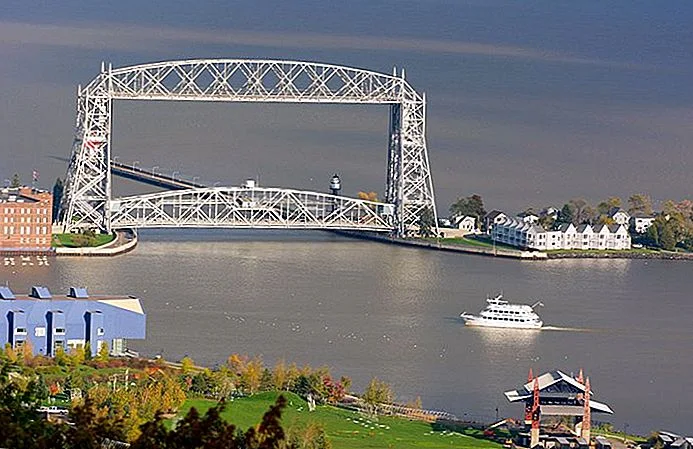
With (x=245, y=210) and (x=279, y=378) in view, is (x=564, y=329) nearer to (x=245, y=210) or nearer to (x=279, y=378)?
(x=279, y=378)

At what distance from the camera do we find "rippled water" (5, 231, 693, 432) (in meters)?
9.63

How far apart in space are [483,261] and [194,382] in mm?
9062

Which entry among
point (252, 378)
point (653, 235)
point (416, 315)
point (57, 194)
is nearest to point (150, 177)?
point (57, 194)

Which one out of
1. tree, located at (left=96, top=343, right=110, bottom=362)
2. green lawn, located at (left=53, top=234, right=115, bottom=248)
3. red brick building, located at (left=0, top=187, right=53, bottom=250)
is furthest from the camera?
green lawn, located at (left=53, top=234, right=115, bottom=248)

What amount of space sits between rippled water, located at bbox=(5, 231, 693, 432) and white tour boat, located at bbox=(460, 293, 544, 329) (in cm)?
15

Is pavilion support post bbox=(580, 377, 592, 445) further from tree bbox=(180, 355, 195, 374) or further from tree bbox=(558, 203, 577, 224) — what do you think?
tree bbox=(558, 203, 577, 224)

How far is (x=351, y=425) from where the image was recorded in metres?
8.16

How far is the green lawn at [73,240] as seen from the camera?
17.2m

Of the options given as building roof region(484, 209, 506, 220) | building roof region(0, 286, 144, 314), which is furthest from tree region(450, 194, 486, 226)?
building roof region(0, 286, 144, 314)

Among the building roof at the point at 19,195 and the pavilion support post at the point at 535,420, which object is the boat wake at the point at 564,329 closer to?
the pavilion support post at the point at 535,420

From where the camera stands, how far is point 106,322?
10.0m

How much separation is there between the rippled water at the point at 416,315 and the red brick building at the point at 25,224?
88 centimetres

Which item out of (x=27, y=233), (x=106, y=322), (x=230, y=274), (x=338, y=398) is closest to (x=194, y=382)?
(x=338, y=398)

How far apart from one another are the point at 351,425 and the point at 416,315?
4.14 m
